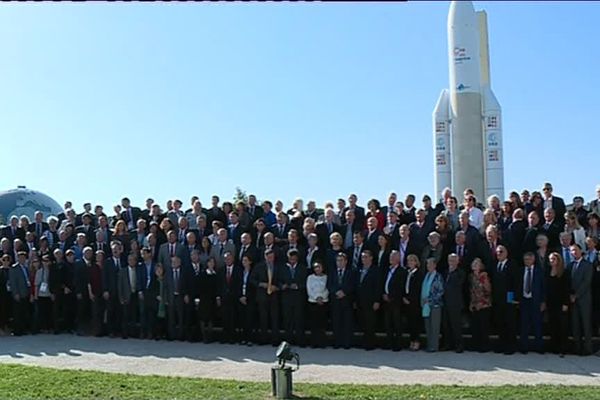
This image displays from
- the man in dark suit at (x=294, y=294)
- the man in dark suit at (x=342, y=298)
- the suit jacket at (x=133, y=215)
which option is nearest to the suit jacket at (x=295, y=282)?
the man in dark suit at (x=294, y=294)

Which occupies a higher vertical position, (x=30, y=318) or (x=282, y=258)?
(x=282, y=258)

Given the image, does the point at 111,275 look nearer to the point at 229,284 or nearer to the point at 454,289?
the point at 229,284

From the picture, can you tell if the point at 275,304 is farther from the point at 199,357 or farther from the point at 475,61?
the point at 475,61

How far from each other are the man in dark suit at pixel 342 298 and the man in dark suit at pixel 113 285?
4.02m

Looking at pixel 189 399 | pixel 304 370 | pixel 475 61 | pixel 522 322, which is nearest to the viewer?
pixel 189 399

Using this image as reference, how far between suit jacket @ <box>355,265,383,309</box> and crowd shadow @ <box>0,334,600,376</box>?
78 centimetres

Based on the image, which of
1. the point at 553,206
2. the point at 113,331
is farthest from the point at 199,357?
the point at 553,206

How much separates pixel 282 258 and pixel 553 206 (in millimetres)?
4646

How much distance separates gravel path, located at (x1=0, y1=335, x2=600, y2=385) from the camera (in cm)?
905

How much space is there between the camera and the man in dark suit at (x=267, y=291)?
1172 centimetres

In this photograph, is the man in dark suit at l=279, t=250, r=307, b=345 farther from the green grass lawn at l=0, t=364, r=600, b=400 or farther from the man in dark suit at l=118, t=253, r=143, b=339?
the green grass lawn at l=0, t=364, r=600, b=400

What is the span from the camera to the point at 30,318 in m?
13.9

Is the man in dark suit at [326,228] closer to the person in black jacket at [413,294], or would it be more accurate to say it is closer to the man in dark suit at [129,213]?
the person in black jacket at [413,294]

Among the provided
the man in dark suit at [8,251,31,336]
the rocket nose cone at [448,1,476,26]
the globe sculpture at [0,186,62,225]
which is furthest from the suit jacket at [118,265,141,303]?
the globe sculpture at [0,186,62,225]
